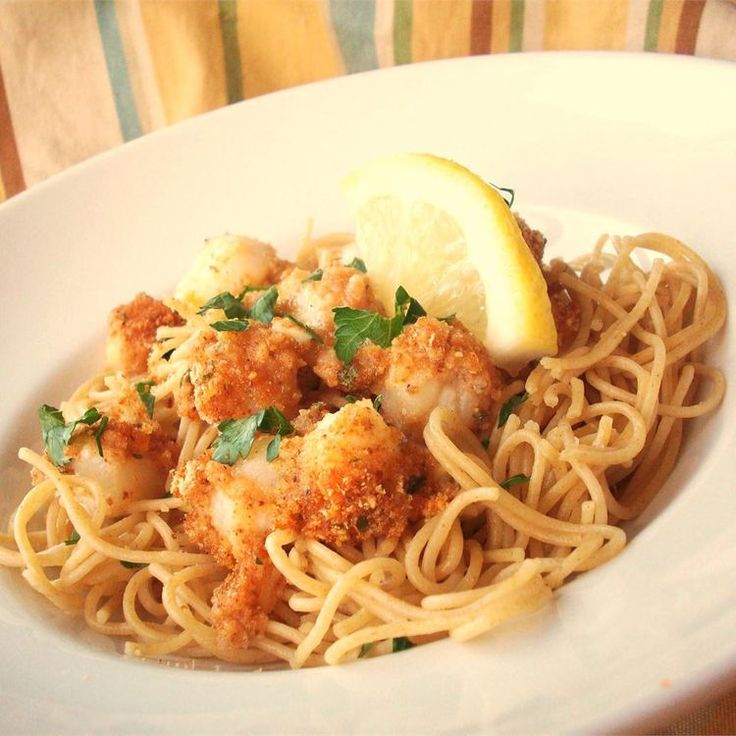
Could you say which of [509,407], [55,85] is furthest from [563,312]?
[55,85]

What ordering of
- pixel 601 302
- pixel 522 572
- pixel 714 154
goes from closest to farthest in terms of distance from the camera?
pixel 522 572, pixel 601 302, pixel 714 154

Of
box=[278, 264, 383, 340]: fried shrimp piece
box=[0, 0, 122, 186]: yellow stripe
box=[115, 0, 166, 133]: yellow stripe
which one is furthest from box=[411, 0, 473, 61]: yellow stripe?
box=[278, 264, 383, 340]: fried shrimp piece

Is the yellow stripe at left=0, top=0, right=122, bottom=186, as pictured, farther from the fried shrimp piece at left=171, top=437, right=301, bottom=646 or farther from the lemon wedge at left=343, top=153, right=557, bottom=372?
the fried shrimp piece at left=171, top=437, right=301, bottom=646

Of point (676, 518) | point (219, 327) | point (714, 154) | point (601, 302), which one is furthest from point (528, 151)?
point (676, 518)

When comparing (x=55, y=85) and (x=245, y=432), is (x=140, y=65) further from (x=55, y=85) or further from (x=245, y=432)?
(x=245, y=432)

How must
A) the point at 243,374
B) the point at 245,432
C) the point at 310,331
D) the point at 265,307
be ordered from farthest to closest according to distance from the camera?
1. the point at 265,307
2. the point at 310,331
3. the point at 243,374
4. the point at 245,432

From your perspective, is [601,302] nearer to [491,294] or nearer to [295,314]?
[491,294]

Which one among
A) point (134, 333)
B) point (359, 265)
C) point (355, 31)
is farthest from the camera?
point (355, 31)
